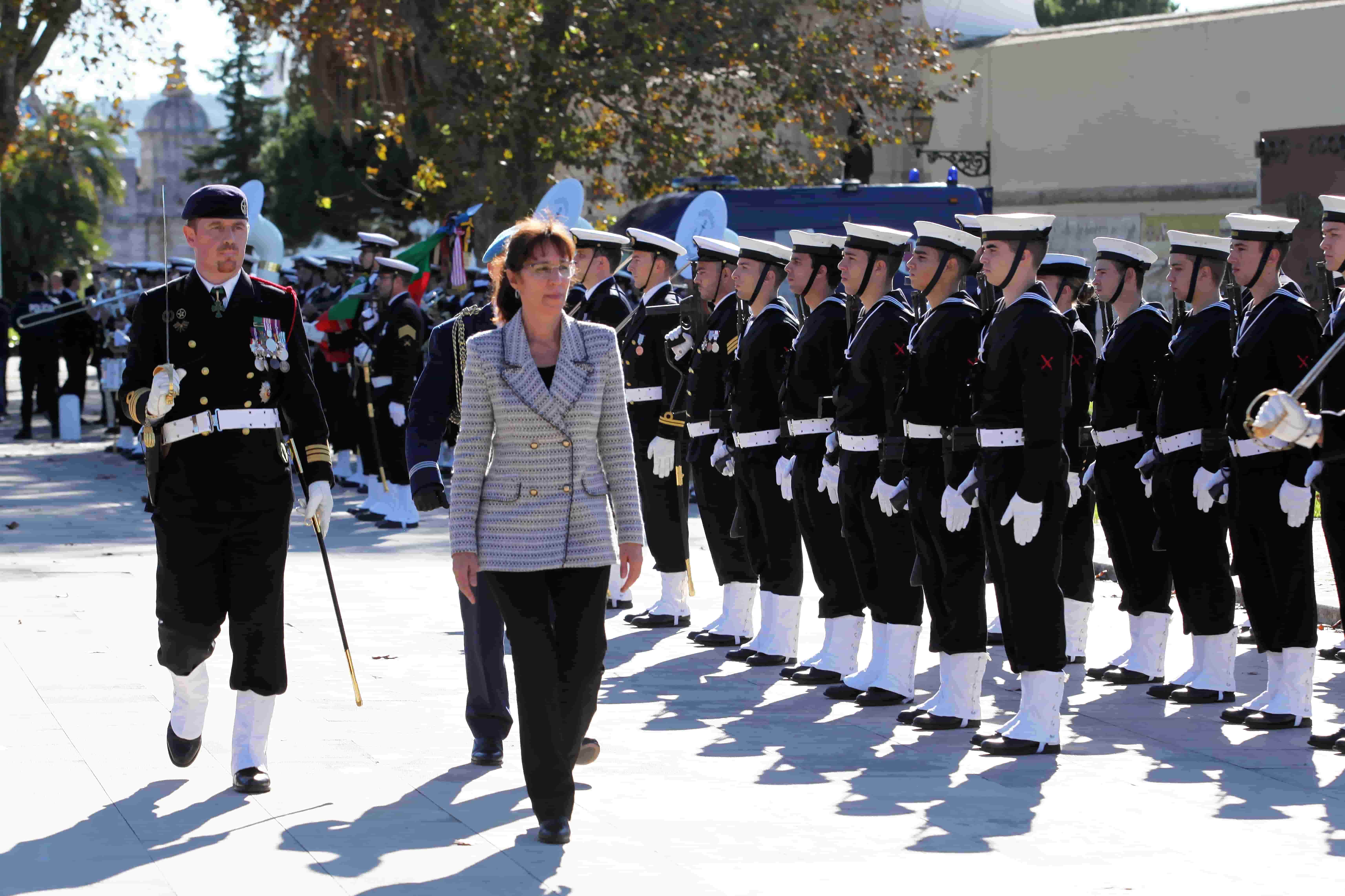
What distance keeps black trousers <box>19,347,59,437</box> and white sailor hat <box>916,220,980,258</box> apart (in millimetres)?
18771

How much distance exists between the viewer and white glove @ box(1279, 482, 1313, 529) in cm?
771

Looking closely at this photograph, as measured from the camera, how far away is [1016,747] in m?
7.32

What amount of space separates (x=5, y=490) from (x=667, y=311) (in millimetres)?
9799

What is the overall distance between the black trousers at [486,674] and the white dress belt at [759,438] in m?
2.69

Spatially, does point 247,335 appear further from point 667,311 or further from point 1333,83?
point 1333,83

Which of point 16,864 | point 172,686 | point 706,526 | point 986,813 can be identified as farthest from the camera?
point 706,526

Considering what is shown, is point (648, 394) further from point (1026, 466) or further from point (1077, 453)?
point (1026, 466)

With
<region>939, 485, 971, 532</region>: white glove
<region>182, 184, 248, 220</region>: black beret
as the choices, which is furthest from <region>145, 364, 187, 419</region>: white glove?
<region>939, 485, 971, 532</region>: white glove

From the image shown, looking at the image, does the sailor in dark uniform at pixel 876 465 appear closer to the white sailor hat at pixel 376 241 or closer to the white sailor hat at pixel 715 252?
the white sailor hat at pixel 715 252

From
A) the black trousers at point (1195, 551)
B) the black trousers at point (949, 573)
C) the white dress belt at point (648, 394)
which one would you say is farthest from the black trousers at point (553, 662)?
the white dress belt at point (648, 394)

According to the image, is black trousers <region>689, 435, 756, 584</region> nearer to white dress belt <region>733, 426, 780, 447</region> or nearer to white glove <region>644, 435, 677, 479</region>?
white glove <region>644, 435, 677, 479</region>

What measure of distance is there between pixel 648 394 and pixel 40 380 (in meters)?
16.7

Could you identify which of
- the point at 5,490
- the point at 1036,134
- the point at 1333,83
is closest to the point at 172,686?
the point at 5,490

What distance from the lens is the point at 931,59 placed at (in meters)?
25.4
